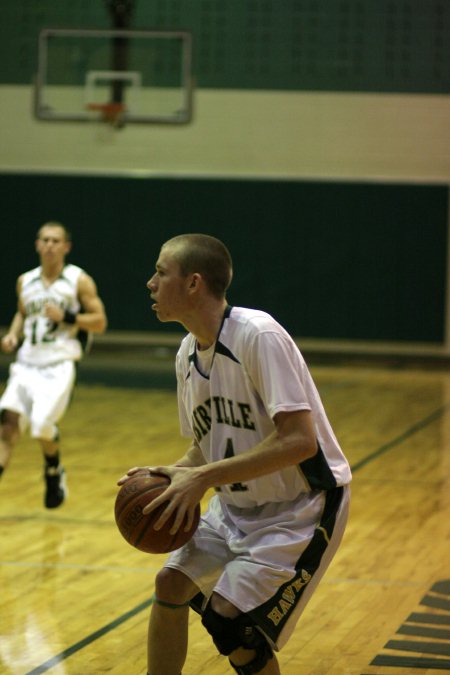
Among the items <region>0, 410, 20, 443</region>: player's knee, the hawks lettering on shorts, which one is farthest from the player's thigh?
the hawks lettering on shorts

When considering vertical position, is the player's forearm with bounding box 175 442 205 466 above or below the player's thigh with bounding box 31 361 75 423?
above

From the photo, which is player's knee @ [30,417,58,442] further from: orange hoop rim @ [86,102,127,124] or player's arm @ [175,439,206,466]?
orange hoop rim @ [86,102,127,124]

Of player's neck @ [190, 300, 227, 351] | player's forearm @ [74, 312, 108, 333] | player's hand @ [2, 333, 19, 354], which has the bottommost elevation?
player's hand @ [2, 333, 19, 354]

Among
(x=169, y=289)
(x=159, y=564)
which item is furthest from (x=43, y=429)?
(x=169, y=289)

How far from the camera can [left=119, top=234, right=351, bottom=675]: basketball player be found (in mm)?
3330

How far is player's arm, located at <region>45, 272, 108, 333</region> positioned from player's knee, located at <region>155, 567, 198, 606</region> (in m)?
4.14

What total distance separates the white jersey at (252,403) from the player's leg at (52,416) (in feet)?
12.8

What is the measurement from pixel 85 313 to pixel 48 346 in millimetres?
338

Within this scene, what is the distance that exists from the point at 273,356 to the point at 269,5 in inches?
567

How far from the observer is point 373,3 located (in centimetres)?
1675

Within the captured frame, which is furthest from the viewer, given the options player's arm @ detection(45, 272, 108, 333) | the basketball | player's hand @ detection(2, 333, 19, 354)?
player's arm @ detection(45, 272, 108, 333)

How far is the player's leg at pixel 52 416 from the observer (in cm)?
745

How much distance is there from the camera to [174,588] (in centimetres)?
354

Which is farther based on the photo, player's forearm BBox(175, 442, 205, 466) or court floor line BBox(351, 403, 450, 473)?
court floor line BBox(351, 403, 450, 473)
